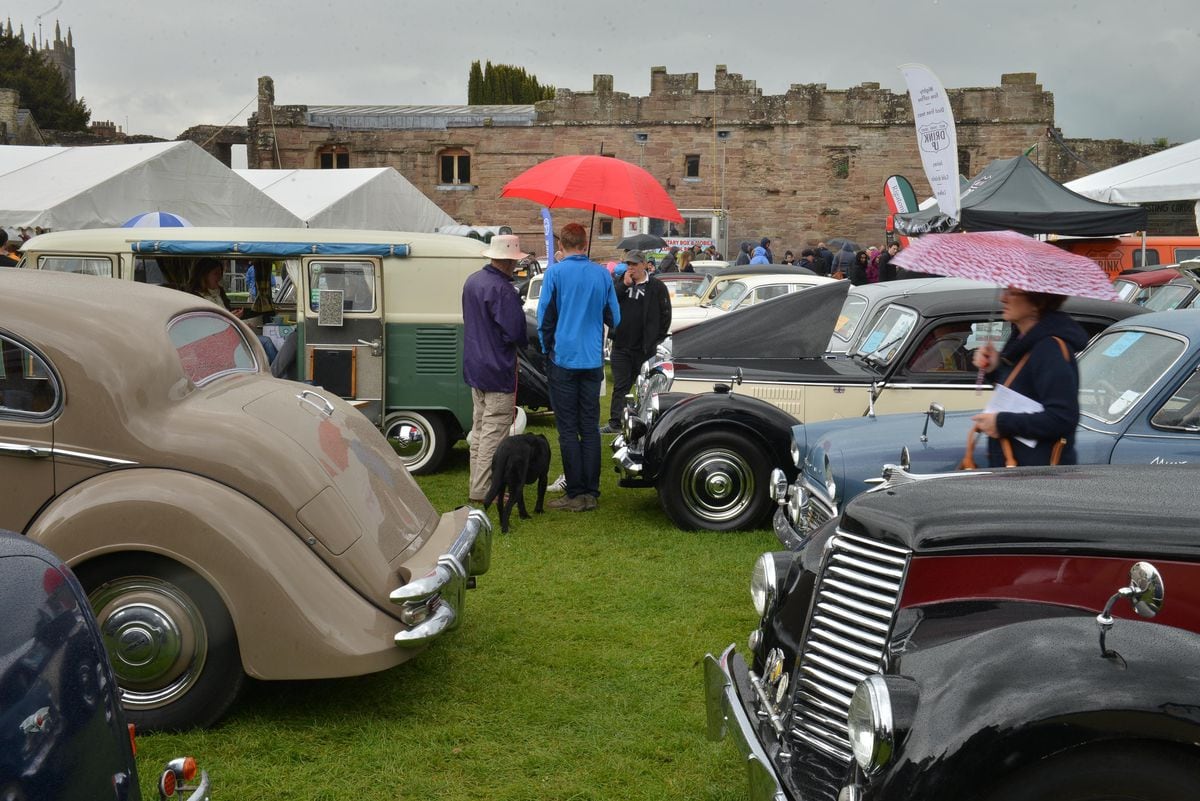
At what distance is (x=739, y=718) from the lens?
3.34 m

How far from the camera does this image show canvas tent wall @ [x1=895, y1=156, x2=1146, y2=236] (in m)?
14.0

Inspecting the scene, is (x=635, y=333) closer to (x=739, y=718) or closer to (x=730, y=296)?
(x=730, y=296)

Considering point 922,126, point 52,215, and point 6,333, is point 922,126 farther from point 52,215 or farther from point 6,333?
point 52,215

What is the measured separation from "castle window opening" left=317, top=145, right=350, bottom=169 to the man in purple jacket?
128ft

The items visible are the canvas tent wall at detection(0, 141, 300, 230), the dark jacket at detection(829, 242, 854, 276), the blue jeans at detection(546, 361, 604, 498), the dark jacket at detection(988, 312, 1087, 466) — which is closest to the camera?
the dark jacket at detection(988, 312, 1087, 466)

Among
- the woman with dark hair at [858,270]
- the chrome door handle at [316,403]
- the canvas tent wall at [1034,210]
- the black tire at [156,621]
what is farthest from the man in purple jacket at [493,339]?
the woman with dark hair at [858,270]

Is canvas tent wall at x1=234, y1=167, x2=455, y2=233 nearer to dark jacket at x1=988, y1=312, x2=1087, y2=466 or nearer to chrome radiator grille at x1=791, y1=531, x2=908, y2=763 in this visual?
dark jacket at x1=988, y1=312, x2=1087, y2=466

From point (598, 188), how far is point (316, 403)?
18.4ft

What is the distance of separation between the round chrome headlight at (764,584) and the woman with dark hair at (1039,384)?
4.09ft

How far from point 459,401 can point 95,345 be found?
209 inches

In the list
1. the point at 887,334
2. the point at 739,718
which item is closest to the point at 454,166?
the point at 887,334

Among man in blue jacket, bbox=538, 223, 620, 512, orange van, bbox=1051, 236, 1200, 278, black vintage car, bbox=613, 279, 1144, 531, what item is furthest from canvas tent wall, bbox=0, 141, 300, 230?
orange van, bbox=1051, 236, 1200, 278

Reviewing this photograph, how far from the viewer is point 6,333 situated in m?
4.21

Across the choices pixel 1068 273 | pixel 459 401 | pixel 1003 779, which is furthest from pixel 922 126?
pixel 1003 779
